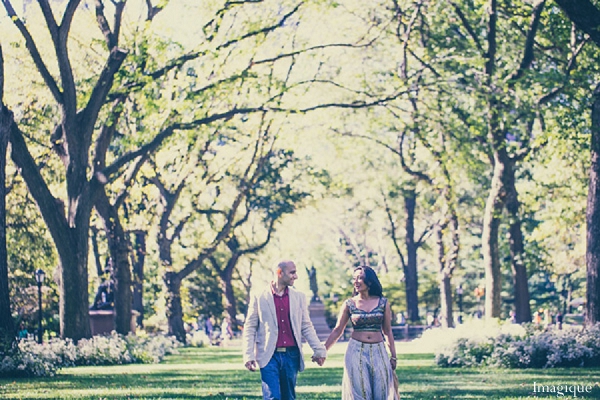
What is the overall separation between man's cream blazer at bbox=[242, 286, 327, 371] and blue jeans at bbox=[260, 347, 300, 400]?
0.29 ft

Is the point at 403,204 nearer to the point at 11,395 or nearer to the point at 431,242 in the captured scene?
the point at 431,242

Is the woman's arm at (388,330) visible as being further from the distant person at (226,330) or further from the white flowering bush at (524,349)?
the distant person at (226,330)

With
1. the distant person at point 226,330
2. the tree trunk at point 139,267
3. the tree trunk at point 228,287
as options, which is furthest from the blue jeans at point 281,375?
the tree trunk at point 228,287

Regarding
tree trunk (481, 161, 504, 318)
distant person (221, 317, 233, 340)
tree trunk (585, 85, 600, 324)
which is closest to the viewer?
tree trunk (585, 85, 600, 324)

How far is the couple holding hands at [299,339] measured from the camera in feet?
29.1

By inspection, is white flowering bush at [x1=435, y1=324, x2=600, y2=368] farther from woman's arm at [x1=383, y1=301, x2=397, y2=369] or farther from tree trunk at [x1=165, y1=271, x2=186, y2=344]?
tree trunk at [x1=165, y1=271, x2=186, y2=344]

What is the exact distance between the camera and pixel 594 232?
20797 mm

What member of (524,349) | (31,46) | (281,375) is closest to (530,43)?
(524,349)

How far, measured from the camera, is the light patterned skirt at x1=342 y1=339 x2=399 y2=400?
8.84 m

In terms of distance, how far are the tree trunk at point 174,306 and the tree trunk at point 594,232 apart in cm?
2016

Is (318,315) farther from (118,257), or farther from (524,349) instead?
(524,349)

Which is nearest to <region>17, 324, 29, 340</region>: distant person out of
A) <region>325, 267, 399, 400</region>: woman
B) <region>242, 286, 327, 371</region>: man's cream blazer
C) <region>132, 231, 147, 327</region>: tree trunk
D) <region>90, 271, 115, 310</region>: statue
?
<region>132, 231, 147, 327</region>: tree trunk

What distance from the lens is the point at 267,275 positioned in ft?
267

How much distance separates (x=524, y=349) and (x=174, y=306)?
20854 mm
